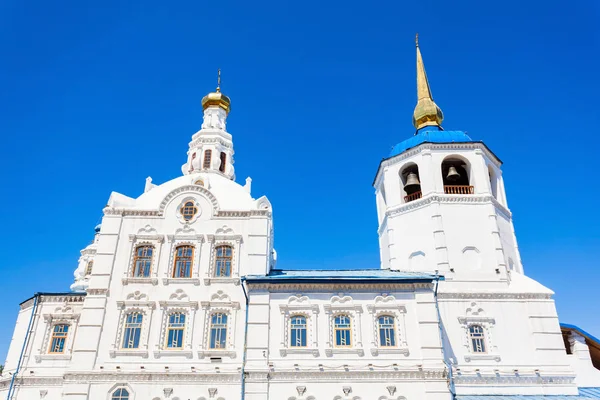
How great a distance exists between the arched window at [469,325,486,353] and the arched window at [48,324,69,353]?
1932 centimetres

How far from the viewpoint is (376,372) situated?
66.9 ft

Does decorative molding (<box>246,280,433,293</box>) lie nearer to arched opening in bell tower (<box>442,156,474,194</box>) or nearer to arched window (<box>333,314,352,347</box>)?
arched window (<box>333,314,352,347</box>)

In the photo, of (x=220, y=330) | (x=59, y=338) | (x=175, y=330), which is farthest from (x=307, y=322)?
(x=59, y=338)

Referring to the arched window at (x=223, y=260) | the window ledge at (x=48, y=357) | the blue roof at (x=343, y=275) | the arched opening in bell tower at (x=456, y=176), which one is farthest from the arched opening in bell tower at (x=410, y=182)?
the window ledge at (x=48, y=357)

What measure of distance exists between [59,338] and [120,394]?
16.6 ft

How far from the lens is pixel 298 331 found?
21.5 metres

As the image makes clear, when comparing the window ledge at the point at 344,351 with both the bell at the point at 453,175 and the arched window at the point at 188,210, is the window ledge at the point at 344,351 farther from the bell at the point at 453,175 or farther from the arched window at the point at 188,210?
the bell at the point at 453,175

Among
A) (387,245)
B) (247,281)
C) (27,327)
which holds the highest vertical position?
(387,245)

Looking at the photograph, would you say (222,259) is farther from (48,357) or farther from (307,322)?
(48,357)

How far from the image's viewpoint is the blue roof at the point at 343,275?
72.2 feet

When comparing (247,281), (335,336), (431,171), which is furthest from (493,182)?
(247,281)

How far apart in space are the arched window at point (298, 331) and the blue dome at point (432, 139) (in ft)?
37.6

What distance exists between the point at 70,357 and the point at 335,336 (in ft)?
41.2

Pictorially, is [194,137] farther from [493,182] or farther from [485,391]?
[485,391]
